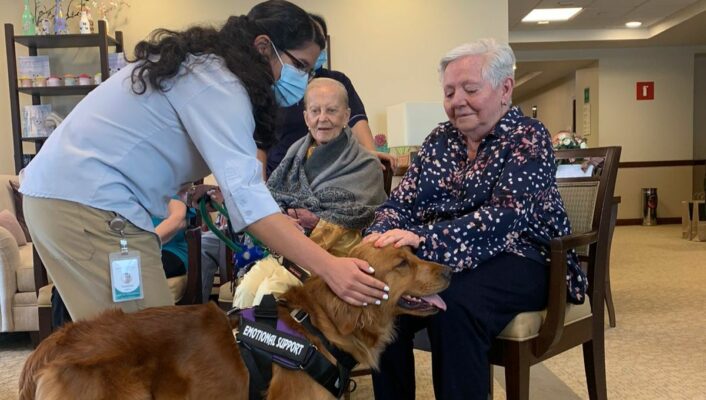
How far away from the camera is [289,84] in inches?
58.4

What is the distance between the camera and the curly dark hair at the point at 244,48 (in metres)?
1.29

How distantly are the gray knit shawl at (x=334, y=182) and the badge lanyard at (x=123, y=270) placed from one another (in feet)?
2.79

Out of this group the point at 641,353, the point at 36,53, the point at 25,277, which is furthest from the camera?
the point at 36,53

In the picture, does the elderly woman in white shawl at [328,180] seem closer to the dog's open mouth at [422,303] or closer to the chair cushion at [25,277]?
the dog's open mouth at [422,303]

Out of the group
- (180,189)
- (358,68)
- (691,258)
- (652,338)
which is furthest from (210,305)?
(691,258)

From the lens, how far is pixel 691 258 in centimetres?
572

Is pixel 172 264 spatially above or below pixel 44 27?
below

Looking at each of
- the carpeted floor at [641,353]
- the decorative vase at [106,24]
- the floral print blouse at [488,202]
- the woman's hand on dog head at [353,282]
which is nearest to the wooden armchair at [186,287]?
the carpeted floor at [641,353]

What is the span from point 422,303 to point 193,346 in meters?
0.60

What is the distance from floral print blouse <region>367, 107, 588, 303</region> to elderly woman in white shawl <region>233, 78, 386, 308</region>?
0.19 meters

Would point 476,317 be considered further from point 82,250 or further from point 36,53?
point 36,53

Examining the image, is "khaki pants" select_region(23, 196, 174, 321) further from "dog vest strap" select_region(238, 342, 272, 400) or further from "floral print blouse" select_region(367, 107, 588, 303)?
"floral print blouse" select_region(367, 107, 588, 303)

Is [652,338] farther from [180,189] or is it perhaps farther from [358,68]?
[358,68]

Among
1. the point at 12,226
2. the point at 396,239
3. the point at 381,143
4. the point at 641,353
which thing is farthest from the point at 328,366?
the point at 381,143
